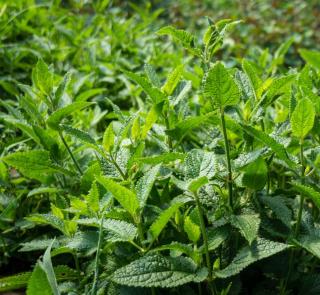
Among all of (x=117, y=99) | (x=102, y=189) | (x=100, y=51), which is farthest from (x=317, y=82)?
(x=100, y=51)

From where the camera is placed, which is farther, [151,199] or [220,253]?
[151,199]

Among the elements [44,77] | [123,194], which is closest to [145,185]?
[123,194]

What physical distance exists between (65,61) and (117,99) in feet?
1.76

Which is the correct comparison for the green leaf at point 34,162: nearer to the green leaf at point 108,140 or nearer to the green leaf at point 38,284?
the green leaf at point 108,140

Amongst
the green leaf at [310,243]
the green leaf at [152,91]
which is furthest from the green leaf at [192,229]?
the green leaf at [152,91]

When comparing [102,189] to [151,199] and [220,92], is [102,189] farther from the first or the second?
[220,92]

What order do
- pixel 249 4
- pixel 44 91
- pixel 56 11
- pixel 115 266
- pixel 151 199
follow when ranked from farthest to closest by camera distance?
1. pixel 249 4
2. pixel 56 11
3. pixel 44 91
4. pixel 151 199
5. pixel 115 266

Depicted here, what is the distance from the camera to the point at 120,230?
3.82 ft

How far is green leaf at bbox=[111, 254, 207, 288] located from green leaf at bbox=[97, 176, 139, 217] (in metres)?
0.12

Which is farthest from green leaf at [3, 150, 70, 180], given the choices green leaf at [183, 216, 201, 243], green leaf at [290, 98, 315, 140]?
green leaf at [290, 98, 315, 140]

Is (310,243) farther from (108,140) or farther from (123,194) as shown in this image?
(108,140)

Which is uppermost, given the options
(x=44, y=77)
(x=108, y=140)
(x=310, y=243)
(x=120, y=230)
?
(x=44, y=77)

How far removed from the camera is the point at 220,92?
115 centimetres

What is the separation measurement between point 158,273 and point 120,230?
13 cm
